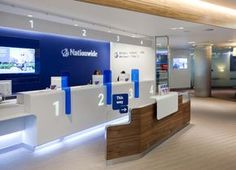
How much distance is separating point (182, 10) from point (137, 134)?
9.08 feet

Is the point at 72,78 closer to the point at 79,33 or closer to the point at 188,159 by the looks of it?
the point at 79,33

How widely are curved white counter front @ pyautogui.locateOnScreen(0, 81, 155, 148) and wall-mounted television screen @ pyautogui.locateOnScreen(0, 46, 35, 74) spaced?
1.52 metres

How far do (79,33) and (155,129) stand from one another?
10.7 ft

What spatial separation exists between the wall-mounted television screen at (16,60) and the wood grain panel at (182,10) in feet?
10.2

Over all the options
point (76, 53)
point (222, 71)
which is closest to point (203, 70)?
point (222, 71)

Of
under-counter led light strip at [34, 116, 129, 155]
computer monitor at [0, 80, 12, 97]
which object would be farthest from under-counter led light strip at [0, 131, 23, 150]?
computer monitor at [0, 80, 12, 97]

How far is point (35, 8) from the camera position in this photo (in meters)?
5.75

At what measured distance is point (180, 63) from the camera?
1775cm

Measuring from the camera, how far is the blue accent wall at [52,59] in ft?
21.4

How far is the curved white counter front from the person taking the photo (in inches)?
199

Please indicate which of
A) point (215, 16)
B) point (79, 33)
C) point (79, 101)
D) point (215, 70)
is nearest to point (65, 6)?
point (79, 33)

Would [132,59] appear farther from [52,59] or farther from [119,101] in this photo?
[119,101]

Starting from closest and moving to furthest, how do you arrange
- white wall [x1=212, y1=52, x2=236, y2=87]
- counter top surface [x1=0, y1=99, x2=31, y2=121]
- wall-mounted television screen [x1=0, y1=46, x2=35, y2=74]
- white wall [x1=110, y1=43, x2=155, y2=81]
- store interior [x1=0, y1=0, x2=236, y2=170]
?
counter top surface [x1=0, y1=99, x2=31, y2=121] < store interior [x1=0, y1=0, x2=236, y2=170] < wall-mounted television screen [x1=0, y1=46, x2=35, y2=74] < white wall [x1=110, y1=43, x2=155, y2=81] < white wall [x1=212, y1=52, x2=236, y2=87]

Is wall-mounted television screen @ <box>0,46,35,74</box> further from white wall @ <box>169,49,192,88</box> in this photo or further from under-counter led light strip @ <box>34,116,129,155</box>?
white wall @ <box>169,49,192,88</box>
